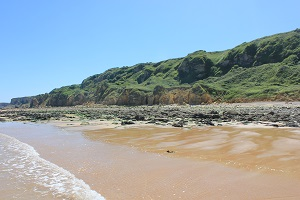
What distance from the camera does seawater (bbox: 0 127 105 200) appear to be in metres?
5.61

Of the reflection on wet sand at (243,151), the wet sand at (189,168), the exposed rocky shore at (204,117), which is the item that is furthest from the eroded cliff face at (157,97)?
the wet sand at (189,168)

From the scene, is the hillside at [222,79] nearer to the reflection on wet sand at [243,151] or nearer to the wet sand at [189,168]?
the reflection on wet sand at [243,151]

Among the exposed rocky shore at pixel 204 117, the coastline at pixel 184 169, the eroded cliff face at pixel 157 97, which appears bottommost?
the coastline at pixel 184 169

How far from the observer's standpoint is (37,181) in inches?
260

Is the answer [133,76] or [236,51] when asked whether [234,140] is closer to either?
[236,51]

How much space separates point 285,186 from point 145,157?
457cm

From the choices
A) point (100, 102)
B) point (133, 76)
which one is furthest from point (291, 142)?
point (133, 76)

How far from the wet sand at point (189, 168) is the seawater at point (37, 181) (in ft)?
1.01

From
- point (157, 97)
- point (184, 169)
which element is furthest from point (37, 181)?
point (157, 97)

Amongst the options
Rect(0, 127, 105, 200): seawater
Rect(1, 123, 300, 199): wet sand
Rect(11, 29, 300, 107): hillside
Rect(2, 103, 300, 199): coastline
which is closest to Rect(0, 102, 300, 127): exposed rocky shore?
Rect(2, 103, 300, 199): coastline

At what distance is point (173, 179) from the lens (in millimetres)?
6359

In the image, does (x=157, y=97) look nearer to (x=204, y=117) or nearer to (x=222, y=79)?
(x=222, y=79)

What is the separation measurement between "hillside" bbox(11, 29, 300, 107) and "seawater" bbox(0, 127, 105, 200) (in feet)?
175

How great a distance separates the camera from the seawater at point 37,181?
18.4 ft
